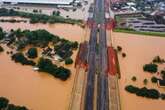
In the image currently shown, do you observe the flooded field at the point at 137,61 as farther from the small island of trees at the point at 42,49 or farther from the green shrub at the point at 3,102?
the green shrub at the point at 3,102

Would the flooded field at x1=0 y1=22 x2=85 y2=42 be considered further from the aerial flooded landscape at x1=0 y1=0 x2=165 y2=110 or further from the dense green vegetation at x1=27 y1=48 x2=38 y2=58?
the dense green vegetation at x1=27 y1=48 x2=38 y2=58

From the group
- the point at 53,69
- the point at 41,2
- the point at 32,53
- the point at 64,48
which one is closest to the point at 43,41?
the point at 64,48

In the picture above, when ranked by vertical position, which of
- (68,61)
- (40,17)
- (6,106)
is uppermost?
(40,17)

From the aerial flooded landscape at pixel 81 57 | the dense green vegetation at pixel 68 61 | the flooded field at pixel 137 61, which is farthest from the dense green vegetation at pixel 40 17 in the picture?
the dense green vegetation at pixel 68 61

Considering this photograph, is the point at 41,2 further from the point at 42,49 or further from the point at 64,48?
the point at 64,48

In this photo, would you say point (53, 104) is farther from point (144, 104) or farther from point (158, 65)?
point (158, 65)
